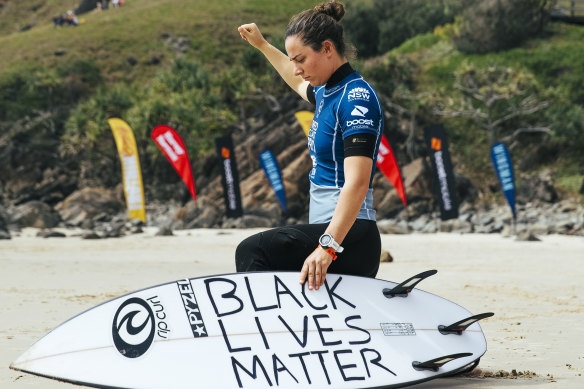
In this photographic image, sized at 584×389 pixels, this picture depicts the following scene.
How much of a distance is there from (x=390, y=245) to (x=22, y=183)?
1116 inches

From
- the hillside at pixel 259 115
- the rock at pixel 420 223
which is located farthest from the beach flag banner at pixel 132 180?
the rock at pixel 420 223

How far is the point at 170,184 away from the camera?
114 feet

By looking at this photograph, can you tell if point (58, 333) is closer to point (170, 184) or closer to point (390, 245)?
point (390, 245)

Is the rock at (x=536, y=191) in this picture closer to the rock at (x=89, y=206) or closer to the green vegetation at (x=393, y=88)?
the green vegetation at (x=393, y=88)

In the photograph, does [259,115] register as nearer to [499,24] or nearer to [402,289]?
[499,24]

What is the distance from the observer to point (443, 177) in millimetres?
17578

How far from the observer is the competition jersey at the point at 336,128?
2578mm

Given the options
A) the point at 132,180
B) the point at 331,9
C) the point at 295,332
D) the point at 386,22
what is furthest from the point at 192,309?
the point at 386,22

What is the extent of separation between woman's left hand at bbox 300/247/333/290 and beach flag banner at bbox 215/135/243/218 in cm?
1723

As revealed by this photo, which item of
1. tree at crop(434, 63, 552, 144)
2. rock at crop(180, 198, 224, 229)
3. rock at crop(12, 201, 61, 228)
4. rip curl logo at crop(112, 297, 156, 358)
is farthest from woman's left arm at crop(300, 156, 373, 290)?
tree at crop(434, 63, 552, 144)

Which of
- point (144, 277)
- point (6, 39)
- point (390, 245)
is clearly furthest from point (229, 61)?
point (144, 277)

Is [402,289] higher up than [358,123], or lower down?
lower down

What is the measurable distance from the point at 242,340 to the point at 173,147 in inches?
656

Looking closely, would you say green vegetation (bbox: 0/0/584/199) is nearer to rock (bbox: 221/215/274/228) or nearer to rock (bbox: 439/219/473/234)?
rock (bbox: 439/219/473/234)
